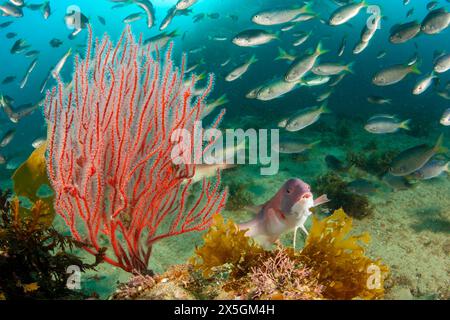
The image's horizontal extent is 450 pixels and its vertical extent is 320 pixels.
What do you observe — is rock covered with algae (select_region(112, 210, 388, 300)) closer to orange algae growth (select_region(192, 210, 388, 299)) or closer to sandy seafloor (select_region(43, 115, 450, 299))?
orange algae growth (select_region(192, 210, 388, 299))

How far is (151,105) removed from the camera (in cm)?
321

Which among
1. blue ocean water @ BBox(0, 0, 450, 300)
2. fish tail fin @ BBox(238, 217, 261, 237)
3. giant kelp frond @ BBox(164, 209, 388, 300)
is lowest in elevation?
blue ocean water @ BBox(0, 0, 450, 300)

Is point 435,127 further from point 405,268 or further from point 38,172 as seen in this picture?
point 38,172

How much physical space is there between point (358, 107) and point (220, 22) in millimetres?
18507

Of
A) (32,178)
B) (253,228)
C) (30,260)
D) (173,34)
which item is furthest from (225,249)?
(173,34)

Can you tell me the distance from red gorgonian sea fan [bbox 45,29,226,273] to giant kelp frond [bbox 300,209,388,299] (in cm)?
125

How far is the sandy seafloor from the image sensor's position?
390 centimetres

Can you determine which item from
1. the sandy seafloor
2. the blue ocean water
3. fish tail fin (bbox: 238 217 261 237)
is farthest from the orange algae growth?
the blue ocean water

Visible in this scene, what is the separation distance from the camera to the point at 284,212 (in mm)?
2703

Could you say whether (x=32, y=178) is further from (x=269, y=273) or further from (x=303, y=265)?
(x=303, y=265)

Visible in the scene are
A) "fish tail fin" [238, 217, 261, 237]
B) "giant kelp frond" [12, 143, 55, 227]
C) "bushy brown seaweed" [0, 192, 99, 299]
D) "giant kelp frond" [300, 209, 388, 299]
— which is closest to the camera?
"giant kelp frond" [300, 209, 388, 299]

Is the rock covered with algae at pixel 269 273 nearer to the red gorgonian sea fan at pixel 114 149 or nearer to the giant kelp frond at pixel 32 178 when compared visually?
the red gorgonian sea fan at pixel 114 149
